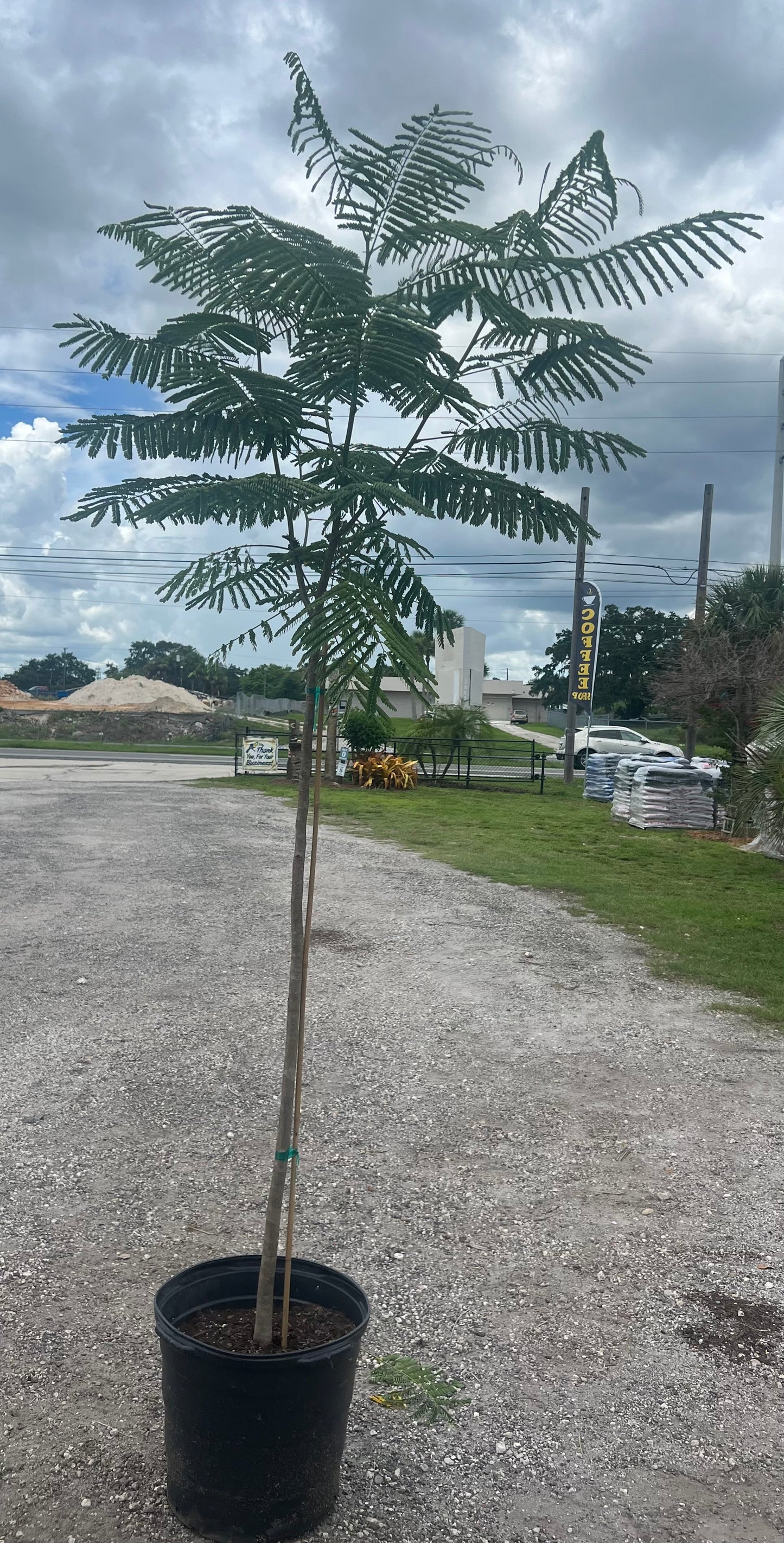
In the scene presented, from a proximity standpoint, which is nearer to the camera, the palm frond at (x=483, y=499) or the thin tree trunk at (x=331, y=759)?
the palm frond at (x=483, y=499)

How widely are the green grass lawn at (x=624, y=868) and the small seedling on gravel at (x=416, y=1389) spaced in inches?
181

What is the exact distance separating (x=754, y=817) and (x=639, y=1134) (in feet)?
23.5

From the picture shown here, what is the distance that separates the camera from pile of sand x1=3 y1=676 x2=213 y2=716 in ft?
187

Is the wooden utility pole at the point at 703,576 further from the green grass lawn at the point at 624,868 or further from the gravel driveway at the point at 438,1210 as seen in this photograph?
the gravel driveway at the point at 438,1210

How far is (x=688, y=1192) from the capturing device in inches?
171

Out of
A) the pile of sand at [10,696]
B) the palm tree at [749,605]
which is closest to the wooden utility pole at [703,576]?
the palm tree at [749,605]

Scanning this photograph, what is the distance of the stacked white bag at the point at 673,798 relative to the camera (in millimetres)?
18391

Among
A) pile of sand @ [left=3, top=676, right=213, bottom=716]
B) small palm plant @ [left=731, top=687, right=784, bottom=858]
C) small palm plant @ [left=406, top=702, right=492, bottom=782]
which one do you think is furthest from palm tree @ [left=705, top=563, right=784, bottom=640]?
pile of sand @ [left=3, top=676, right=213, bottom=716]

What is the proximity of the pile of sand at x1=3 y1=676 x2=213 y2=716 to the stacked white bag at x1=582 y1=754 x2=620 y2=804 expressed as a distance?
3336cm

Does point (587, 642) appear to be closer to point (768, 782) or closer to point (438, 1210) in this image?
point (768, 782)

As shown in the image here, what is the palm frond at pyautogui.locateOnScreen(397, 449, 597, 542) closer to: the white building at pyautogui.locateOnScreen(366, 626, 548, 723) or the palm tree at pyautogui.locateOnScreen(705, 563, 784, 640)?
the white building at pyautogui.locateOnScreen(366, 626, 548, 723)

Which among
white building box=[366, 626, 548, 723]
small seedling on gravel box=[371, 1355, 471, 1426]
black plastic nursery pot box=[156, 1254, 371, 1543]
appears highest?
white building box=[366, 626, 548, 723]

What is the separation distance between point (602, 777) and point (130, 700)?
42522 mm

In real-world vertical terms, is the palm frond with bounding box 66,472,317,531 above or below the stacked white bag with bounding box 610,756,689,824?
above
